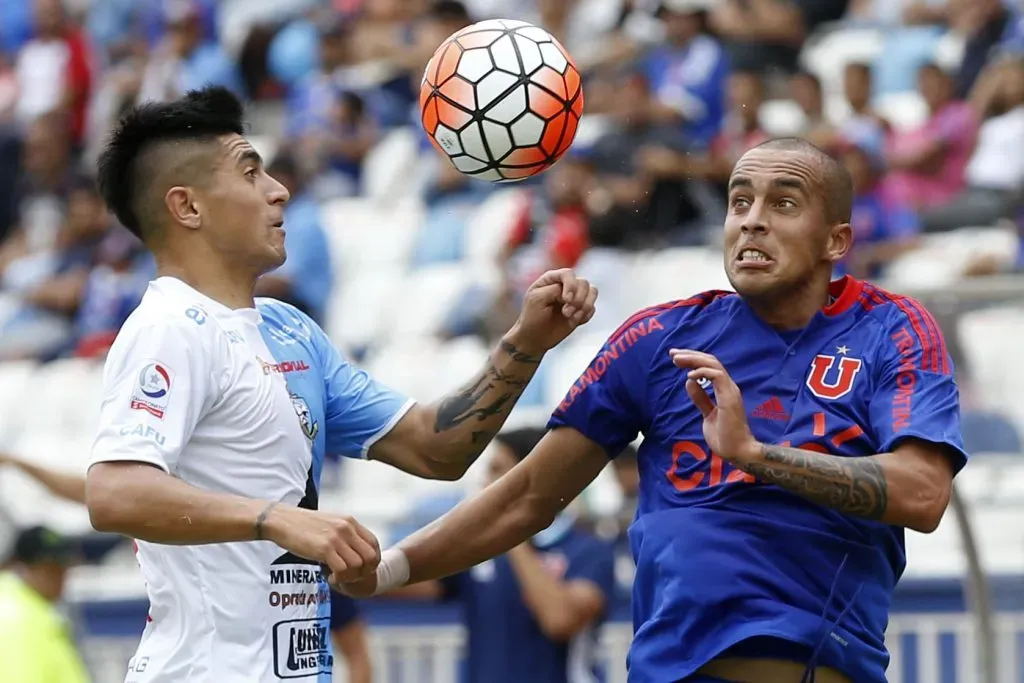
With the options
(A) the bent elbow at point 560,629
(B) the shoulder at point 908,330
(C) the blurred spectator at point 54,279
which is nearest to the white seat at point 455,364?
(A) the bent elbow at point 560,629

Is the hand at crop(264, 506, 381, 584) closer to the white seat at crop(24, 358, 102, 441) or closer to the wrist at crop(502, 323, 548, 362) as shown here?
the wrist at crop(502, 323, 548, 362)

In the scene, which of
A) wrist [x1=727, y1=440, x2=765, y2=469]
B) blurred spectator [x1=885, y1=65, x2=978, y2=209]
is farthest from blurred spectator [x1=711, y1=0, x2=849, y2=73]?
wrist [x1=727, y1=440, x2=765, y2=469]

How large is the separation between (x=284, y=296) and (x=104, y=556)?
2.17 m

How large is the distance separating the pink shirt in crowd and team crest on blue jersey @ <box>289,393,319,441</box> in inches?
291

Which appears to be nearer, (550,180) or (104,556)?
(104,556)

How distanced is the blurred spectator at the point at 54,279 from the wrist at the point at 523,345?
11.0m

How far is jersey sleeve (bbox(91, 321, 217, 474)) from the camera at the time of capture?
15.1 ft

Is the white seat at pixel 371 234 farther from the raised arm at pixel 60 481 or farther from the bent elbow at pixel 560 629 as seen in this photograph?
the raised arm at pixel 60 481

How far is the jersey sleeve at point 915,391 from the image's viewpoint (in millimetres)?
4520

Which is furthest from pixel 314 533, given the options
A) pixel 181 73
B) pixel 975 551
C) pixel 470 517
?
pixel 181 73

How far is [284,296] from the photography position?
41.2 ft

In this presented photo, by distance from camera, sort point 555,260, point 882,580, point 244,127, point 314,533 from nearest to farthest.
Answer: point 314,533 < point 882,580 < point 244,127 < point 555,260

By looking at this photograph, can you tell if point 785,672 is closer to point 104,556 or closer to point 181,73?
point 104,556

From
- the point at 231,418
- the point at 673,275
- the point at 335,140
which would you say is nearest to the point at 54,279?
the point at 335,140
